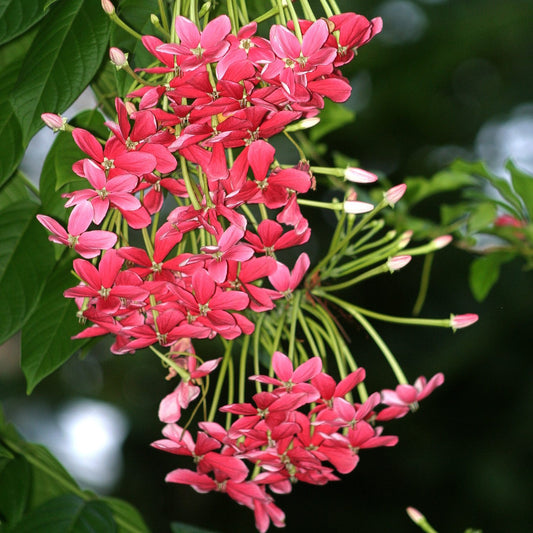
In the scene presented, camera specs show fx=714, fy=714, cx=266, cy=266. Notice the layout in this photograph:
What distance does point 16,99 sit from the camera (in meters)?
0.62

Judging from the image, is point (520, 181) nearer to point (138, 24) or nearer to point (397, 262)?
point (397, 262)

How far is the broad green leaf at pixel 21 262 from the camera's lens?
2.17 ft

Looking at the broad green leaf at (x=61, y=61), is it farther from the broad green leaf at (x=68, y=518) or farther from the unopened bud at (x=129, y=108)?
the broad green leaf at (x=68, y=518)

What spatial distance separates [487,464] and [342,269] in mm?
3144

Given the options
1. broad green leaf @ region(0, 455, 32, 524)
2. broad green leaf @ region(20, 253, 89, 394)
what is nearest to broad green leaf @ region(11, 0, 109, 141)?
broad green leaf @ region(20, 253, 89, 394)

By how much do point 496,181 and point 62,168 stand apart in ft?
2.95

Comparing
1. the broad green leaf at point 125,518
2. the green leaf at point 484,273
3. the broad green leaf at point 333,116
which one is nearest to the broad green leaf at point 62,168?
the broad green leaf at point 125,518

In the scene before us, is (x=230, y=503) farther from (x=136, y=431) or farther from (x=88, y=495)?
(x=88, y=495)

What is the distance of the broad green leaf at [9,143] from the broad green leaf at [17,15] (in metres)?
0.08

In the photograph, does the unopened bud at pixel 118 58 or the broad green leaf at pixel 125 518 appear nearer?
the unopened bud at pixel 118 58

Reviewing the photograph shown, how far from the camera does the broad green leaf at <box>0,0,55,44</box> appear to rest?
1.97ft

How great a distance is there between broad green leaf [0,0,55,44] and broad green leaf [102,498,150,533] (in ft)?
1.75

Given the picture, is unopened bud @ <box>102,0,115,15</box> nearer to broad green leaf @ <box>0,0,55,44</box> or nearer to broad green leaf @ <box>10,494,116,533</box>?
broad green leaf @ <box>0,0,55,44</box>

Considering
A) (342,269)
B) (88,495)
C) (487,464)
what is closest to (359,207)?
(342,269)
